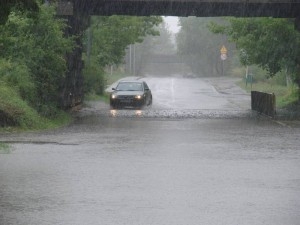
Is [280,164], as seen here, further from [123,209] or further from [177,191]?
[123,209]

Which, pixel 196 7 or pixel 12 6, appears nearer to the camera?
pixel 12 6

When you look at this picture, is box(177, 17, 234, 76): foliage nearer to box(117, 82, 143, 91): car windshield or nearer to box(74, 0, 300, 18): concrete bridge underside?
box(117, 82, 143, 91): car windshield

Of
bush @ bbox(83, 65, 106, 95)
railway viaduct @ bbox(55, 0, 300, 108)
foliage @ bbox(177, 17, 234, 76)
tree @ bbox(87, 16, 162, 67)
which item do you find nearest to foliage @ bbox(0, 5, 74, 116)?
railway viaduct @ bbox(55, 0, 300, 108)

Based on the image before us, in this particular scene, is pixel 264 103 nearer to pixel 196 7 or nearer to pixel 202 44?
pixel 196 7

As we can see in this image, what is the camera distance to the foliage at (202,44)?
117 meters

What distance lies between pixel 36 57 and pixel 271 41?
46.9 ft

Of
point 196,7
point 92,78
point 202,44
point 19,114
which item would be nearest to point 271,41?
point 196,7

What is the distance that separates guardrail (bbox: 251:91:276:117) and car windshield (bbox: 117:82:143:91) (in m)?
6.33

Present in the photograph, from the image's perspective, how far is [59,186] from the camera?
37.9 ft

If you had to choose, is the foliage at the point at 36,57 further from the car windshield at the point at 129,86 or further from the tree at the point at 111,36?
the tree at the point at 111,36

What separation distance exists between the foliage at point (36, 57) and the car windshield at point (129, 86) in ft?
35.6

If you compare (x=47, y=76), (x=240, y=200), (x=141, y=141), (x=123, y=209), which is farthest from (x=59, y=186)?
(x=47, y=76)

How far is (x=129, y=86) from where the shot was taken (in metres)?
38.9

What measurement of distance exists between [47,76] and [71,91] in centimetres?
707
